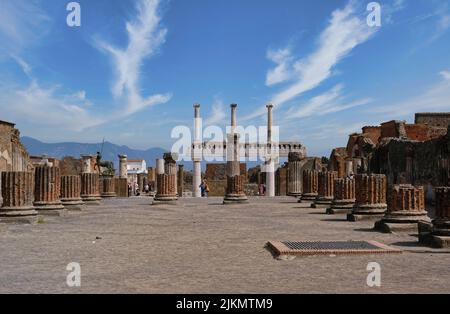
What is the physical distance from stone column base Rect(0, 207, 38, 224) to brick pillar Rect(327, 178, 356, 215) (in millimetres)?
9258

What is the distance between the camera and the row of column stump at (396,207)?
8969 millimetres

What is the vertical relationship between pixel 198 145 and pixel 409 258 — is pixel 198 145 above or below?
above

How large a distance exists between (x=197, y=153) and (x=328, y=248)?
31615 millimetres

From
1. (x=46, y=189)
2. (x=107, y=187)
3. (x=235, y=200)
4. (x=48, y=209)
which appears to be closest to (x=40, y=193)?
(x=46, y=189)

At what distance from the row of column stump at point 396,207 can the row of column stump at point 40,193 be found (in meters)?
8.72

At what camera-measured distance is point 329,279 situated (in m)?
6.04

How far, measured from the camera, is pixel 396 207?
11.5 m

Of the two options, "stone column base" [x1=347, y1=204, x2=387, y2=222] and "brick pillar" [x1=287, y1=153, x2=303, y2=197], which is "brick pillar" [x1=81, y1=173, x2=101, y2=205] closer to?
"brick pillar" [x1=287, y1=153, x2=303, y2=197]

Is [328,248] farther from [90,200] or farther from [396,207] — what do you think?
[90,200]
